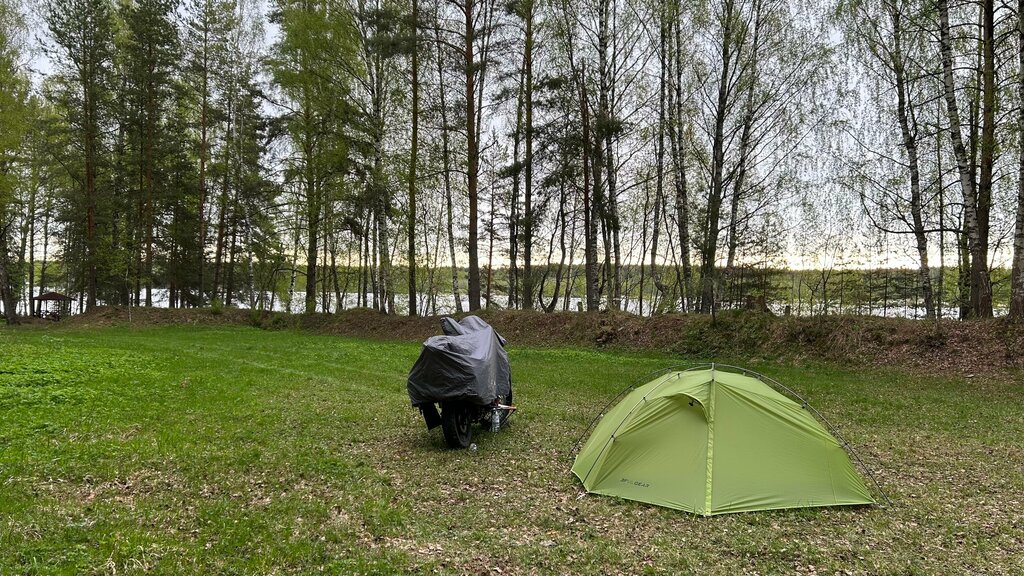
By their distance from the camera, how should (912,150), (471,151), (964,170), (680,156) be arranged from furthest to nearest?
1. (471,151)
2. (680,156)
3. (912,150)
4. (964,170)

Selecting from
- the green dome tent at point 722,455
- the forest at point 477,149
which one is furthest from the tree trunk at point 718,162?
the green dome tent at point 722,455

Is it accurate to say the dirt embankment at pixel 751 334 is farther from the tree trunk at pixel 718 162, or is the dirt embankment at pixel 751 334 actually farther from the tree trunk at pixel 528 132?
the tree trunk at pixel 528 132

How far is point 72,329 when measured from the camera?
22.4 m

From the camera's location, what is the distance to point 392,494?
18.5 ft

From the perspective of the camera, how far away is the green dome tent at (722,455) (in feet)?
17.5

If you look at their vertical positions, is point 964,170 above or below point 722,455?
above

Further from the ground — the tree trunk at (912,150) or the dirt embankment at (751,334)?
the tree trunk at (912,150)

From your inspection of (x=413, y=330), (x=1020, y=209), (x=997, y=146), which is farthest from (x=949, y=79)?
(x=413, y=330)

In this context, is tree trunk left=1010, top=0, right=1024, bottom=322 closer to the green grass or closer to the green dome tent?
the green grass

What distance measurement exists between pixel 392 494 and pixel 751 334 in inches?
528

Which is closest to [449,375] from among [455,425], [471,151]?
[455,425]

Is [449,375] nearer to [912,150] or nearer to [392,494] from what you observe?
[392,494]

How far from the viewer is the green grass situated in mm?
4199

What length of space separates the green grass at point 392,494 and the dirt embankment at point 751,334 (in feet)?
6.17
